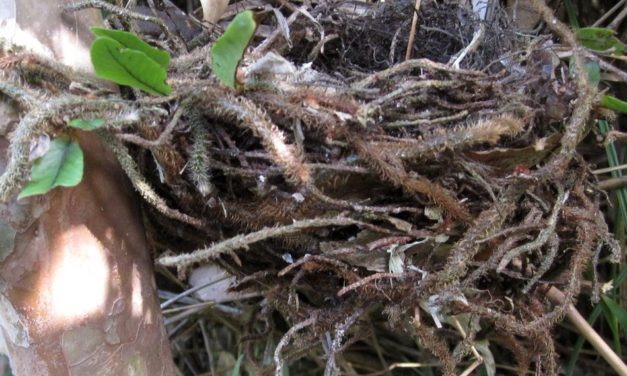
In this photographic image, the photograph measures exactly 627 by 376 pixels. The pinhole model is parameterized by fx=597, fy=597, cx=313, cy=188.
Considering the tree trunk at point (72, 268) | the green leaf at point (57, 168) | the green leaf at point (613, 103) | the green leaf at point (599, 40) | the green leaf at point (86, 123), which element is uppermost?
the green leaf at point (599, 40)

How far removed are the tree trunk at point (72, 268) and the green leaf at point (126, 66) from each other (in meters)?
0.08

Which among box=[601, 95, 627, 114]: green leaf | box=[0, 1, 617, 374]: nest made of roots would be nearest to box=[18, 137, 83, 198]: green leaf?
box=[0, 1, 617, 374]: nest made of roots

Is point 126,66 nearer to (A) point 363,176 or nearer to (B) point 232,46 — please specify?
(B) point 232,46

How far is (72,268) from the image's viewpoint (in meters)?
0.55

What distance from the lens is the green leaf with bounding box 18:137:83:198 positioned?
0.50m

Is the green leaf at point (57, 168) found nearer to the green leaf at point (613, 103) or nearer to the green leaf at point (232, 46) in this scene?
the green leaf at point (232, 46)

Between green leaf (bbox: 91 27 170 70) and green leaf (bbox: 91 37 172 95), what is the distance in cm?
1

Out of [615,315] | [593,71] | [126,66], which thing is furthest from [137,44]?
[615,315]

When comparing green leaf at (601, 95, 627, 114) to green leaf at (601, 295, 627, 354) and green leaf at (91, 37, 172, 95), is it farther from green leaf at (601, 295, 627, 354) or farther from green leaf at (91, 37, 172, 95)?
green leaf at (91, 37, 172, 95)

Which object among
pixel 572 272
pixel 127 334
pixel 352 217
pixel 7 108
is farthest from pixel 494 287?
pixel 7 108

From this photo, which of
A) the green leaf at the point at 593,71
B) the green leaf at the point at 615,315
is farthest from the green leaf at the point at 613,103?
the green leaf at the point at 615,315

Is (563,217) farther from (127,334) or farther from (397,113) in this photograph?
(127,334)

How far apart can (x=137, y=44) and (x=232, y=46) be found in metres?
0.10

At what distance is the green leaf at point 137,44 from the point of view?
52 cm
